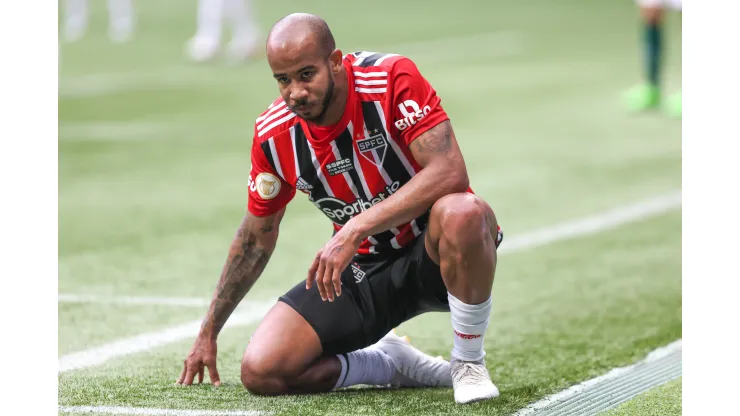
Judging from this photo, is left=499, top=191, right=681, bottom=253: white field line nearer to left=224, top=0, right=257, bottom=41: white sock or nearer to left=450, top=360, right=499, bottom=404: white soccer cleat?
left=450, top=360, right=499, bottom=404: white soccer cleat

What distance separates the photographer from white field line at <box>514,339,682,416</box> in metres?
3.98

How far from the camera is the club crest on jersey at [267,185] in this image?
13.5ft

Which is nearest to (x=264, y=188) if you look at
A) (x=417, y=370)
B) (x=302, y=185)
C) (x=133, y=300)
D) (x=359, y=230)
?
(x=302, y=185)

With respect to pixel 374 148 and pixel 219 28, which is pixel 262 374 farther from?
pixel 219 28

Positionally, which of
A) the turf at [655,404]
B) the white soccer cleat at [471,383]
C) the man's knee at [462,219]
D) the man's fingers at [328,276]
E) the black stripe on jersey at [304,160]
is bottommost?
the turf at [655,404]

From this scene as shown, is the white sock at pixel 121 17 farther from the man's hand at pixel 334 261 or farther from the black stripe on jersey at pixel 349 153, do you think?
the man's hand at pixel 334 261

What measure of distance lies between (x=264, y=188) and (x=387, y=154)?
45 cm

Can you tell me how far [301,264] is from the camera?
6.65m

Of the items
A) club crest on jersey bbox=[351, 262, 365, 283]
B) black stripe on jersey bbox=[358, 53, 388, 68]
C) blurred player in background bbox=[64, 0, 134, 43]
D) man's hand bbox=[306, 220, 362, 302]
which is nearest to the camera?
man's hand bbox=[306, 220, 362, 302]

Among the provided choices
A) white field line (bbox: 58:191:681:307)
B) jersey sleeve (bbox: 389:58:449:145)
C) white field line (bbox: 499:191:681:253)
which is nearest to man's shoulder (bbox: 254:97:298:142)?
jersey sleeve (bbox: 389:58:449:145)

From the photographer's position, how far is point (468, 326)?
401 centimetres

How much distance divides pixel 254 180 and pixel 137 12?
62.9ft

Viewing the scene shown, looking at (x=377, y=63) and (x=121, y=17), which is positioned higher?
(x=377, y=63)

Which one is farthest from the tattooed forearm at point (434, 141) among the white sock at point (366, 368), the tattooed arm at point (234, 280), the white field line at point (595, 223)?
the white field line at point (595, 223)
